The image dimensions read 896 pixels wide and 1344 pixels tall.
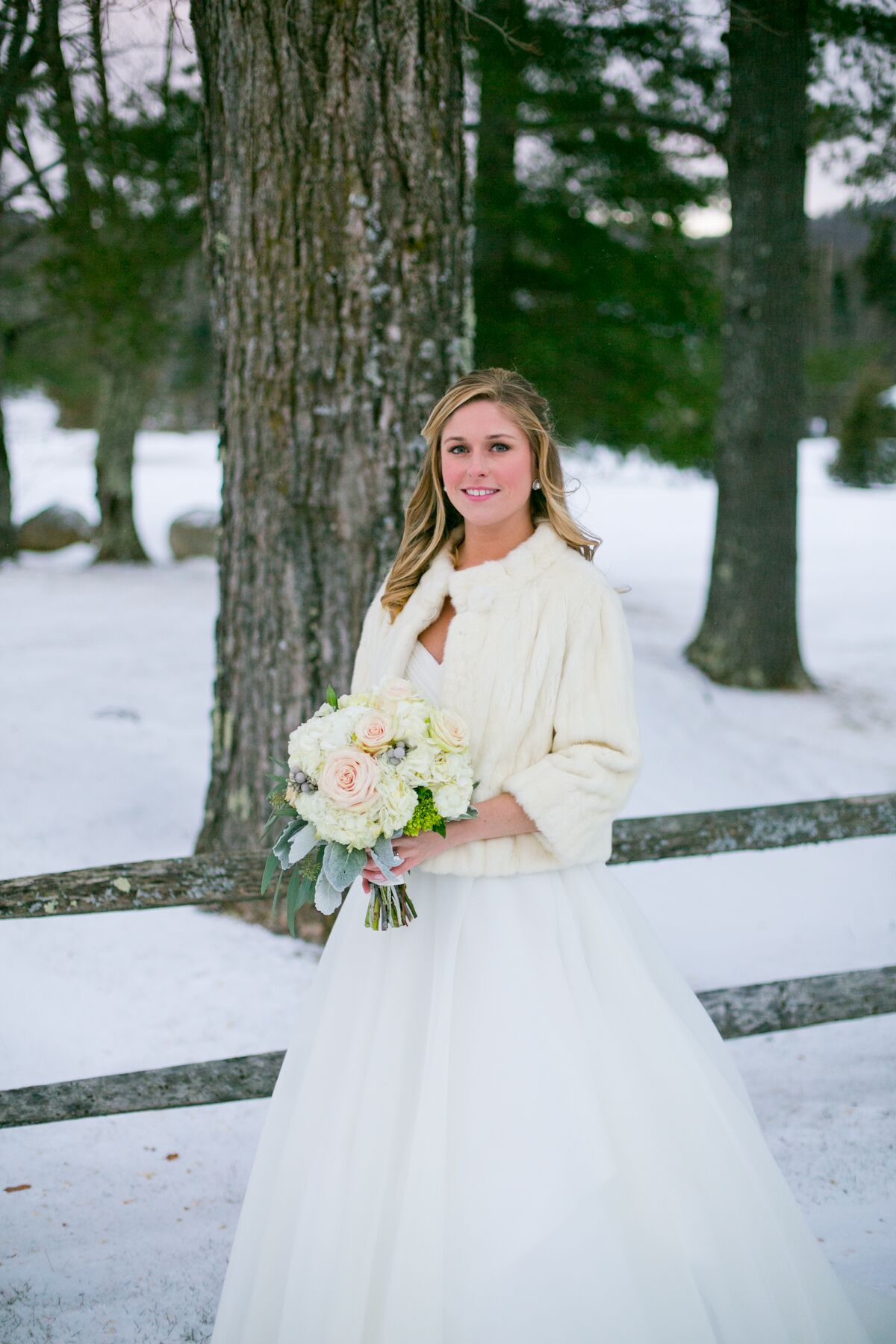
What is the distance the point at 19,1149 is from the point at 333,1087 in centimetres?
175

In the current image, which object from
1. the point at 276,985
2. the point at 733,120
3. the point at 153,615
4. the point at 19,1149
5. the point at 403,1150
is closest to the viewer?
the point at 403,1150

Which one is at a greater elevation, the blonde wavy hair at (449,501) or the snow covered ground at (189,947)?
the blonde wavy hair at (449,501)

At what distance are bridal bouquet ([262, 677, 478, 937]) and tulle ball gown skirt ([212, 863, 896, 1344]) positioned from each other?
226 mm

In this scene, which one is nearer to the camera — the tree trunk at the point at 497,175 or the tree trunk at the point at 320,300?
the tree trunk at the point at 320,300

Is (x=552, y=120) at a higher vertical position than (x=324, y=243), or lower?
higher

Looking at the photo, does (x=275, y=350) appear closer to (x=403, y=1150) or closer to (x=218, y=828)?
(x=218, y=828)

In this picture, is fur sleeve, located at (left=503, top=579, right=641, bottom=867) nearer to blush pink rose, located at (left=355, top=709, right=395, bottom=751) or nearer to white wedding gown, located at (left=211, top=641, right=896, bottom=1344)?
white wedding gown, located at (left=211, top=641, right=896, bottom=1344)

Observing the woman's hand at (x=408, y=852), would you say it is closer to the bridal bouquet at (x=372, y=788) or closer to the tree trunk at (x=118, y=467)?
the bridal bouquet at (x=372, y=788)

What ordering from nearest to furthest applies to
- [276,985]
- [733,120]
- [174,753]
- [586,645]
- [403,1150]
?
[403,1150], [586,645], [276,985], [174,753], [733,120]

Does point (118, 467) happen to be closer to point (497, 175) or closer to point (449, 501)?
point (497, 175)

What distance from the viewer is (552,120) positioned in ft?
28.7

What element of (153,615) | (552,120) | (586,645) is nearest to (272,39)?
(586,645)

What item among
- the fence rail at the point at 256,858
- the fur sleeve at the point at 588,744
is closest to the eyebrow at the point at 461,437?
the fur sleeve at the point at 588,744

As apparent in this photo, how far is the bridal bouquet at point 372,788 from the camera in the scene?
2080 mm
